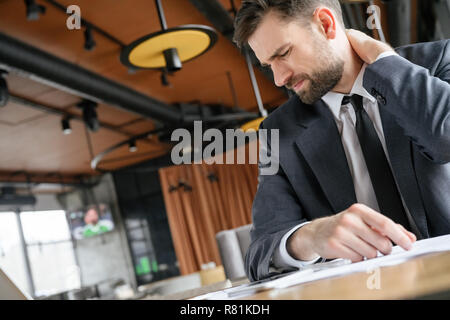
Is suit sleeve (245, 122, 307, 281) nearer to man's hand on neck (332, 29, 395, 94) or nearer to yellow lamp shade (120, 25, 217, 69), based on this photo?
man's hand on neck (332, 29, 395, 94)

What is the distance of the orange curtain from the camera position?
1160cm

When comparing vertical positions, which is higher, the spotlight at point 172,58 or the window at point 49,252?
the spotlight at point 172,58

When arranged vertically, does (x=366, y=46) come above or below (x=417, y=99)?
above

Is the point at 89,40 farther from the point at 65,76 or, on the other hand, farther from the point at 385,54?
the point at 385,54

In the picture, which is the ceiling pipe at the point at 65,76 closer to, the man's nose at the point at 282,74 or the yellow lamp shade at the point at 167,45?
the yellow lamp shade at the point at 167,45

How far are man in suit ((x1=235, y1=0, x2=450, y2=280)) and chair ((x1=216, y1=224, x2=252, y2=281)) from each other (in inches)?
73.5

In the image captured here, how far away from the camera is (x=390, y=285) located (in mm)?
466

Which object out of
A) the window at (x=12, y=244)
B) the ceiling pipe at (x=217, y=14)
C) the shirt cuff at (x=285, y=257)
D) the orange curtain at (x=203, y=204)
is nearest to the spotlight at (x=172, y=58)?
the ceiling pipe at (x=217, y=14)

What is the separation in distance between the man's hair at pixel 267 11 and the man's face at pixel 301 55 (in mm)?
15

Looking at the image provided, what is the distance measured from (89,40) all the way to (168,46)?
169cm

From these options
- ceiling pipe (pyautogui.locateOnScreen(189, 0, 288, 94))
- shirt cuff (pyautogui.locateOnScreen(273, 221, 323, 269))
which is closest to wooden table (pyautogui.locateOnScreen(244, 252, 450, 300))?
shirt cuff (pyautogui.locateOnScreen(273, 221, 323, 269))

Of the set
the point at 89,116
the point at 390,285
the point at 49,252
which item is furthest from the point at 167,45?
the point at 49,252

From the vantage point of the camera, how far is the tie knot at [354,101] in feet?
4.26
